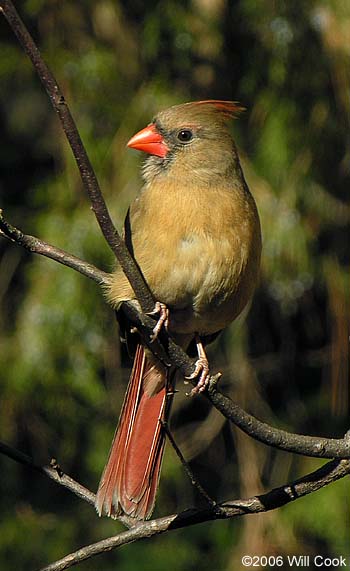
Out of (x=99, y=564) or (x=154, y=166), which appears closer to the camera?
(x=154, y=166)

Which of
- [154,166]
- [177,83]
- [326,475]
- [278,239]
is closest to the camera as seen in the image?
[326,475]

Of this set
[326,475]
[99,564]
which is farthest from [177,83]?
[326,475]

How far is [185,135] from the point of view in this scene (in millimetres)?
2738

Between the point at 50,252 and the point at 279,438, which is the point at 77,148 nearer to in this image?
Result: the point at 50,252

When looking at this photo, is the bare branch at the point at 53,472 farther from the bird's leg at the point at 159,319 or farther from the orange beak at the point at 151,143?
the orange beak at the point at 151,143

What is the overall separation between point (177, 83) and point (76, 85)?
42 centimetres

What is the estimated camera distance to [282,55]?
3734mm

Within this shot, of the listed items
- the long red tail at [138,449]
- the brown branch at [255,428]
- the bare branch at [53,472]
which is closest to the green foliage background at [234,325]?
the long red tail at [138,449]

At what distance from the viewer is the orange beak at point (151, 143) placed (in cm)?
267

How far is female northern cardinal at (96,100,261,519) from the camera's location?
242 centimetres

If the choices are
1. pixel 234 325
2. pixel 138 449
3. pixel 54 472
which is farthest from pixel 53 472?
pixel 234 325

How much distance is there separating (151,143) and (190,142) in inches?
4.7

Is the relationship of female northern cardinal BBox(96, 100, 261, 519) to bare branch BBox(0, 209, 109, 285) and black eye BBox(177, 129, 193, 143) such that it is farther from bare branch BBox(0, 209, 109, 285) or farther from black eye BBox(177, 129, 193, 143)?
bare branch BBox(0, 209, 109, 285)

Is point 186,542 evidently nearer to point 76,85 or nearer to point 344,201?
point 344,201
